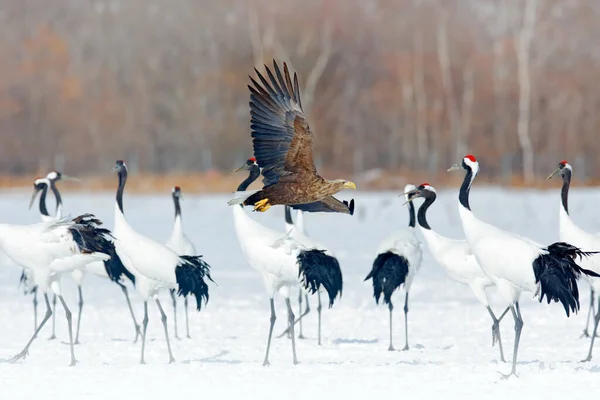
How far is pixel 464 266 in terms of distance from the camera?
909cm

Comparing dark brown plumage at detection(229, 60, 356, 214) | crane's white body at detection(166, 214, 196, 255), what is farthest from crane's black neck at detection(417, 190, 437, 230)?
crane's white body at detection(166, 214, 196, 255)

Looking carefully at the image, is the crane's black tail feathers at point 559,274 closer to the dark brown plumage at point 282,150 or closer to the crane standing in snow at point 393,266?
the dark brown plumage at point 282,150

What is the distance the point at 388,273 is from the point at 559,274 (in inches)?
80.6

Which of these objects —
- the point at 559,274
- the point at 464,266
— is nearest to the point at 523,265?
the point at 559,274

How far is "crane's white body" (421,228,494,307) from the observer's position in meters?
9.03

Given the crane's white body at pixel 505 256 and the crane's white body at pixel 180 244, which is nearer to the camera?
the crane's white body at pixel 505 256

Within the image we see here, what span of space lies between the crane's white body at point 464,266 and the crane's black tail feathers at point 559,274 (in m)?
1.18

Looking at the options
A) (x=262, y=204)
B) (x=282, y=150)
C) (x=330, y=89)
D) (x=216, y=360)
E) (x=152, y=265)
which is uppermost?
(x=330, y=89)

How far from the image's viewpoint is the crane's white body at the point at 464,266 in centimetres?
903

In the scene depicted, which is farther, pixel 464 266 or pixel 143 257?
pixel 464 266

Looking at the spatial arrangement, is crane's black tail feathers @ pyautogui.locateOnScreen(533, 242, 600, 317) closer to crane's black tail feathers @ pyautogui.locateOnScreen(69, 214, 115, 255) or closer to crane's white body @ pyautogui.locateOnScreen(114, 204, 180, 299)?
crane's white body @ pyautogui.locateOnScreen(114, 204, 180, 299)

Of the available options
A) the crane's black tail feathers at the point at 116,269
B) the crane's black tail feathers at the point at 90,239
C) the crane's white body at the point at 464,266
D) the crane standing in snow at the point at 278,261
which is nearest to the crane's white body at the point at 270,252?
the crane standing in snow at the point at 278,261

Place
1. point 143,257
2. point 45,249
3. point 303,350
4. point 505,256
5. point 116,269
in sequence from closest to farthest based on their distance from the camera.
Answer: point 505,256 < point 45,249 < point 143,257 < point 303,350 < point 116,269

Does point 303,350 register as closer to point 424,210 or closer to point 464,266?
point 464,266
